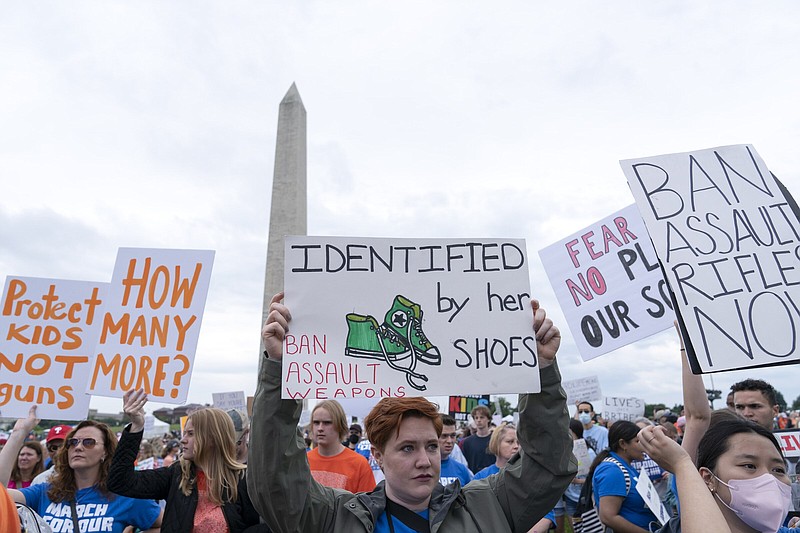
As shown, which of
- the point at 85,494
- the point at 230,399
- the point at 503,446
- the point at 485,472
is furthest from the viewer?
the point at 230,399

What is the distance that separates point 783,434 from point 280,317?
433 cm

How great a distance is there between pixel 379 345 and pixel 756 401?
2932 mm

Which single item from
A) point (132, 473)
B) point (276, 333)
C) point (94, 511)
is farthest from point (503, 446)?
point (276, 333)

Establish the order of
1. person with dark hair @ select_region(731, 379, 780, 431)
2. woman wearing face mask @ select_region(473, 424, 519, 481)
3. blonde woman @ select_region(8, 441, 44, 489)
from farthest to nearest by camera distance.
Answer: woman wearing face mask @ select_region(473, 424, 519, 481), blonde woman @ select_region(8, 441, 44, 489), person with dark hair @ select_region(731, 379, 780, 431)

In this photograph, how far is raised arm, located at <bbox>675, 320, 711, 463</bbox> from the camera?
9.47ft

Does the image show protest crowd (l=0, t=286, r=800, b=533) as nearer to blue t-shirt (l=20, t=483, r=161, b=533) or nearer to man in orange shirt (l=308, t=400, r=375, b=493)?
blue t-shirt (l=20, t=483, r=161, b=533)

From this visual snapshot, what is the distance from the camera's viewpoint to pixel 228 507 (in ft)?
12.2

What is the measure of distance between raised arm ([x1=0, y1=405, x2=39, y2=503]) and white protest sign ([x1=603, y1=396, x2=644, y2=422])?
1093 centimetres

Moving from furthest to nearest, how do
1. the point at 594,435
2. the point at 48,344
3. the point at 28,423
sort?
the point at 594,435 < the point at 48,344 < the point at 28,423

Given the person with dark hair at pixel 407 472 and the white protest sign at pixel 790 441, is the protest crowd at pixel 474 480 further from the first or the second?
the white protest sign at pixel 790 441

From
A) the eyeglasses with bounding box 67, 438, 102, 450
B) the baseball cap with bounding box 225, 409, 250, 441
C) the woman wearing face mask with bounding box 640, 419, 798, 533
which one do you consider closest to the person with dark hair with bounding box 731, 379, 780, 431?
the woman wearing face mask with bounding box 640, 419, 798, 533

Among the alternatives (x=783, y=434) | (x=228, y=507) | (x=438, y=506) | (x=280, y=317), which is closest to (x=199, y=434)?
(x=228, y=507)

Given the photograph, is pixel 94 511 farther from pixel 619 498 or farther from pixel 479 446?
pixel 479 446

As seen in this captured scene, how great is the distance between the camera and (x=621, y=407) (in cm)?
1291
